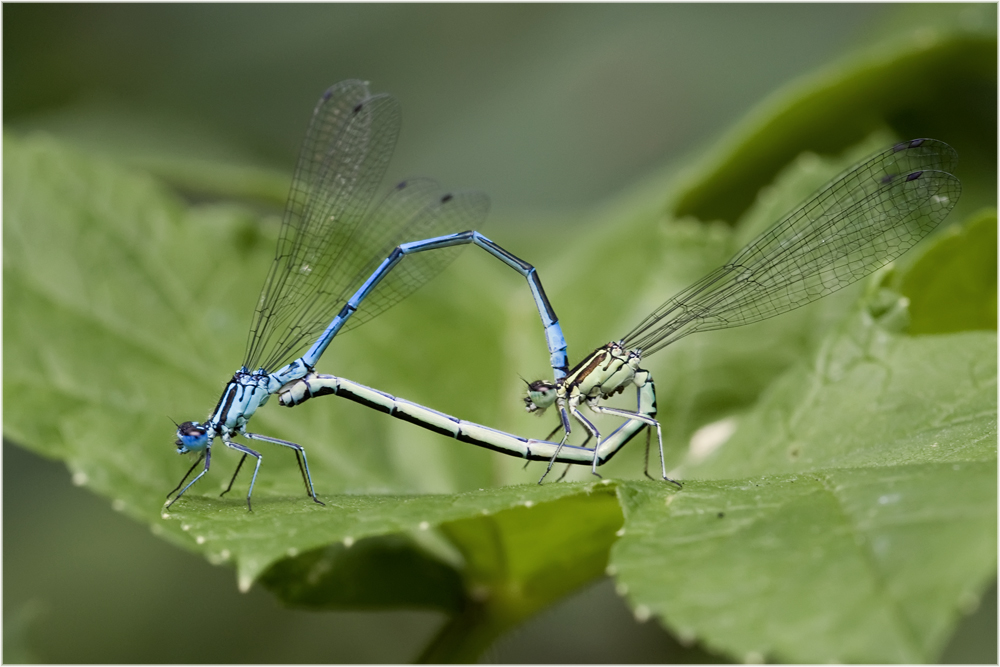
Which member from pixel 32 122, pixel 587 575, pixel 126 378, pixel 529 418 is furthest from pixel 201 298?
Result: pixel 32 122

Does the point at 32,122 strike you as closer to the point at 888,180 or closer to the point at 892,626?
the point at 888,180

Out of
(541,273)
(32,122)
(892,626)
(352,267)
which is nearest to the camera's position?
(892,626)

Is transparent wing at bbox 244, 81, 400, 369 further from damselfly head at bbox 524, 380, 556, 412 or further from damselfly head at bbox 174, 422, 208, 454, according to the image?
damselfly head at bbox 524, 380, 556, 412

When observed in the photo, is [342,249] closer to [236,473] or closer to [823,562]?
[236,473]

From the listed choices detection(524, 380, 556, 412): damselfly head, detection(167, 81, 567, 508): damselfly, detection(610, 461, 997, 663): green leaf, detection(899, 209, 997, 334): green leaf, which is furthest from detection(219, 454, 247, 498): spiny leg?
detection(899, 209, 997, 334): green leaf

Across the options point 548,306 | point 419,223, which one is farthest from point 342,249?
point 548,306

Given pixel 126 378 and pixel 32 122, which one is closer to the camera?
pixel 126 378
